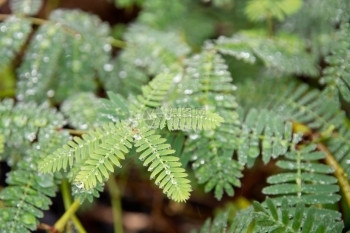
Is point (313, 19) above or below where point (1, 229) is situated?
above

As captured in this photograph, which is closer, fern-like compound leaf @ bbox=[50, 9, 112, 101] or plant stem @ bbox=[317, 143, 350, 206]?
plant stem @ bbox=[317, 143, 350, 206]

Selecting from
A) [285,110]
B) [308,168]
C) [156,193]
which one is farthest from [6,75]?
[308,168]

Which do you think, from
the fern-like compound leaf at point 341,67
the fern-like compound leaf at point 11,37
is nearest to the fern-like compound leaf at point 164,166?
the fern-like compound leaf at point 341,67

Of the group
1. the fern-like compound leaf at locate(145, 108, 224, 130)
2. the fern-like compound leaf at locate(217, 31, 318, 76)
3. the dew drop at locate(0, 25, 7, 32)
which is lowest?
the dew drop at locate(0, 25, 7, 32)

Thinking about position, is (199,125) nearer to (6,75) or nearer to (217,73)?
(217,73)

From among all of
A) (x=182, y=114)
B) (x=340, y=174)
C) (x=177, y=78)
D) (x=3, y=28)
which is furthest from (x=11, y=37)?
(x=340, y=174)

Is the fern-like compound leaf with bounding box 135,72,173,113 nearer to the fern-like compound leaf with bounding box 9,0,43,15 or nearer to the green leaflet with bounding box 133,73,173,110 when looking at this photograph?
the green leaflet with bounding box 133,73,173,110

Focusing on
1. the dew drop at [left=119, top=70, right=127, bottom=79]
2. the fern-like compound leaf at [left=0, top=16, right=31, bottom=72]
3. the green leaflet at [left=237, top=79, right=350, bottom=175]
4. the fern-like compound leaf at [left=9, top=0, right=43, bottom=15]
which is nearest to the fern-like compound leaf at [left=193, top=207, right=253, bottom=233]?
the green leaflet at [left=237, top=79, right=350, bottom=175]
